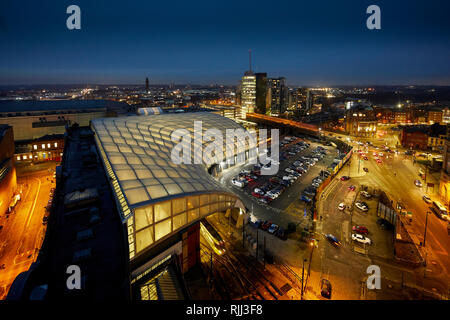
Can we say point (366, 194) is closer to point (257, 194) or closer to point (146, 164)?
point (257, 194)

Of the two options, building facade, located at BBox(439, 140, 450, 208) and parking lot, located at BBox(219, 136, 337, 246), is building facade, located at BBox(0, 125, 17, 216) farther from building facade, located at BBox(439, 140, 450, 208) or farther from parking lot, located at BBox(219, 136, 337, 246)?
building facade, located at BBox(439, 140, 450, 208)

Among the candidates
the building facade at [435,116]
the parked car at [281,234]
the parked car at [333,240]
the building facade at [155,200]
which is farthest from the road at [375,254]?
the building facade at [435,116]

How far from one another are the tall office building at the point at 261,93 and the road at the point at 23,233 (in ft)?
278

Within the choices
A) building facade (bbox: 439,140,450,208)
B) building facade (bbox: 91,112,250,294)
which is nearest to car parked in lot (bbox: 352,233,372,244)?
building facade (bbox: 91,112,250,294)

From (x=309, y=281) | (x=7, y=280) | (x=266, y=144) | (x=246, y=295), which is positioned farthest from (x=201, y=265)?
(x=266, y=144)

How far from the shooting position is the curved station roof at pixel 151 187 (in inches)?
465

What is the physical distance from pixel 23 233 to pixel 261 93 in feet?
312

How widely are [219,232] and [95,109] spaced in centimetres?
4920

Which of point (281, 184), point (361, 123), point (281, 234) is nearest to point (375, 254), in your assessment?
point (281, 234)

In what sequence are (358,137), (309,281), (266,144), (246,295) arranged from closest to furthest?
(246,295), (309,281), (266,144), (358,137)

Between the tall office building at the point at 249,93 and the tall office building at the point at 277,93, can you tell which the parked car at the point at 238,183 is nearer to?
the tall office building at the point at 249,93

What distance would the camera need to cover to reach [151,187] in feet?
43.5

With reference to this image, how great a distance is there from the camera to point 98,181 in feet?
57.5

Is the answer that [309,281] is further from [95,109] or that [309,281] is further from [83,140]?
[95,109]
